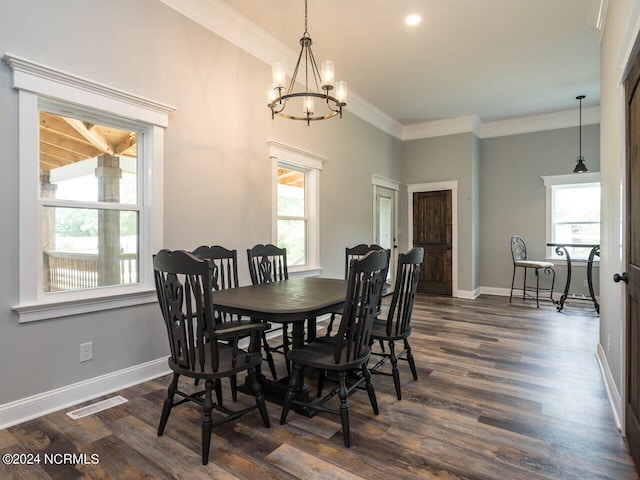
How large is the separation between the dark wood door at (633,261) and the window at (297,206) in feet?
9.94

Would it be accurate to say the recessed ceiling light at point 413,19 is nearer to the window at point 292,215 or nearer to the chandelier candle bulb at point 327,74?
the chandelier candle bulb at point 327,74

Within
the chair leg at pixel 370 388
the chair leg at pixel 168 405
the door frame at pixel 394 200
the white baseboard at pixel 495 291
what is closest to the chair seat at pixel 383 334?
the chair leg at pixel 370 388

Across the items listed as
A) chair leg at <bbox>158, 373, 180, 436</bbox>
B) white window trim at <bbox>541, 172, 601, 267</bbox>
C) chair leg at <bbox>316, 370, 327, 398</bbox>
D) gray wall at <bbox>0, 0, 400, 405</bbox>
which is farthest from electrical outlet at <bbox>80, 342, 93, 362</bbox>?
white window trim at <bbox>541, 172, 601, 267</bbox>

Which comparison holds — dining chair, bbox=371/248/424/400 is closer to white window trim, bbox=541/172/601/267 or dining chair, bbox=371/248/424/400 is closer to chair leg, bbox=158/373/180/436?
chair leg, bbox=158/373/180/436

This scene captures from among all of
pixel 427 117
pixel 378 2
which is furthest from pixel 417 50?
pixel 427 117

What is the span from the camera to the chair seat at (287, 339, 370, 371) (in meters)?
1.96

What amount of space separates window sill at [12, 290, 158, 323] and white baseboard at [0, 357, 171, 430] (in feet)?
1.58

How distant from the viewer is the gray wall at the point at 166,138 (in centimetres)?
217

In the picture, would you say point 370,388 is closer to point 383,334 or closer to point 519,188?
point 383,334

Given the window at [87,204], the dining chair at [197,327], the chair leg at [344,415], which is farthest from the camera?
the window at [87,204]

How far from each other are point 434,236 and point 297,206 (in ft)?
10.6

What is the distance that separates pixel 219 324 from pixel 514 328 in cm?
353

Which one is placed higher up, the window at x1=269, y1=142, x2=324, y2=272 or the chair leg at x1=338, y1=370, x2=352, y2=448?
the window at x1=269, y1=142, x2=324, y2=272

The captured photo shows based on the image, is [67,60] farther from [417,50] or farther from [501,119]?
[501,119]
